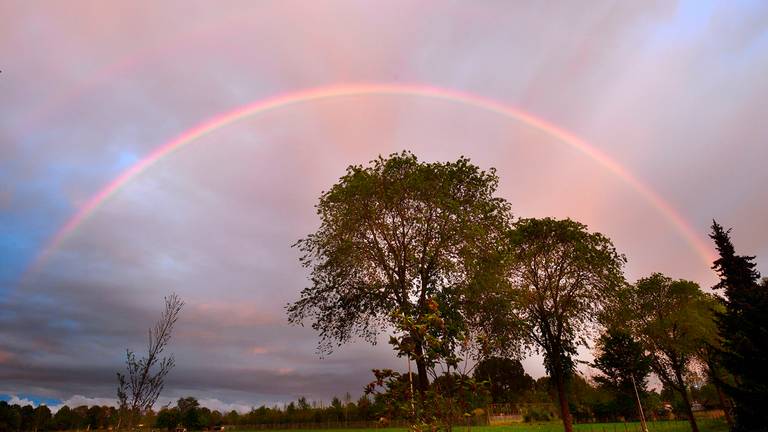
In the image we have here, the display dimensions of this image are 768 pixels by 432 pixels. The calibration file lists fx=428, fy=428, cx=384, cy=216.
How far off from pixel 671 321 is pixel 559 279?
15.8 metres

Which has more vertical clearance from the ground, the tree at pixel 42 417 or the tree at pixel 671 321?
the tree at pixel 671 321

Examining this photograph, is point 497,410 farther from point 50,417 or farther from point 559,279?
point 50,417

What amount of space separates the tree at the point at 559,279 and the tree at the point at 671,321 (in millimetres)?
7753

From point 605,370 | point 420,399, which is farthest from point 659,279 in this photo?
point 420,399

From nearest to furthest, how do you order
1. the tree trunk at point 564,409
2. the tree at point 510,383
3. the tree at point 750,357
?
the tree at point 750,357 < the tree trunk at point 564,409 < the tree at point 510,383

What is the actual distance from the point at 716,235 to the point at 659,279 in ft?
51.2

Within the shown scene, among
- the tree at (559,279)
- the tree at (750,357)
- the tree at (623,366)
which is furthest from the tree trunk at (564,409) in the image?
the tree at (623,366)

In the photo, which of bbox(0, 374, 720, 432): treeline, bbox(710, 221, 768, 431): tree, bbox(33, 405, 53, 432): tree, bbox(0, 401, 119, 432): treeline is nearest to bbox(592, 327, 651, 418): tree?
bbox(0, 374, 720, 432): treeline

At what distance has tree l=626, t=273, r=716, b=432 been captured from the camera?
129 feet

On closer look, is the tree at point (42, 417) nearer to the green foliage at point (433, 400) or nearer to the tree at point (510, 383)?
the tree at point (510, 383)

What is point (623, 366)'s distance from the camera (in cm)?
6072

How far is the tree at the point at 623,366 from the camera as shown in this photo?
58875 mm

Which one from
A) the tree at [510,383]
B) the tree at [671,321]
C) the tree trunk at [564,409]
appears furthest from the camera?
the tree at [510,383]

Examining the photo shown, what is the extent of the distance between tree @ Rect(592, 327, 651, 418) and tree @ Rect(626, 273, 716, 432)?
931cm
